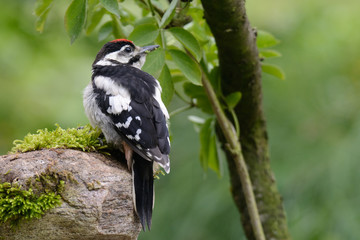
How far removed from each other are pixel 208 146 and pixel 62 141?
1121 mm

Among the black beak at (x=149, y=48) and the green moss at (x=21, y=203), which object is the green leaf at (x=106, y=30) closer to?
the black beak at (x=149, y=48)

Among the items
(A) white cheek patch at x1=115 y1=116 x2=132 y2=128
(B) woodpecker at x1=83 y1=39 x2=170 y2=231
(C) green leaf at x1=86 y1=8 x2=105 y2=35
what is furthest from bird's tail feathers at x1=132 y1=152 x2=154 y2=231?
(C) green leaf at x1=86 y1=8 x2=105 y2=35

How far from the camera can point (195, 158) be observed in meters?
5.61

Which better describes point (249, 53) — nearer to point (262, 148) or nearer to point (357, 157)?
point (262, 148)

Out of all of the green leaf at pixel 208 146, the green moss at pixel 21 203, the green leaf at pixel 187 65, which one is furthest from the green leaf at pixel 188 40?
the green moss at pixel 21 203

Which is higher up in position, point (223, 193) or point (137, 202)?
point (137, 202)

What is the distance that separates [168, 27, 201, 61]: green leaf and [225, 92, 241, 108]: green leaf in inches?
20.2

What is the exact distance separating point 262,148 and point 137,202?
138 centimetres

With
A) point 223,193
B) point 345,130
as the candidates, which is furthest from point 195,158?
point 345,130

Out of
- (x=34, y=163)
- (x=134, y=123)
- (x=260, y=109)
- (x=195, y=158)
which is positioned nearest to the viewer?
(x=34, y=163)

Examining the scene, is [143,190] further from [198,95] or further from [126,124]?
[198,95]

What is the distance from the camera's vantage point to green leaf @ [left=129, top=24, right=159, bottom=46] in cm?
239

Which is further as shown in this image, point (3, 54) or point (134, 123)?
point (3, 54)

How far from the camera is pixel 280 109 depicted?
17.0 ft
